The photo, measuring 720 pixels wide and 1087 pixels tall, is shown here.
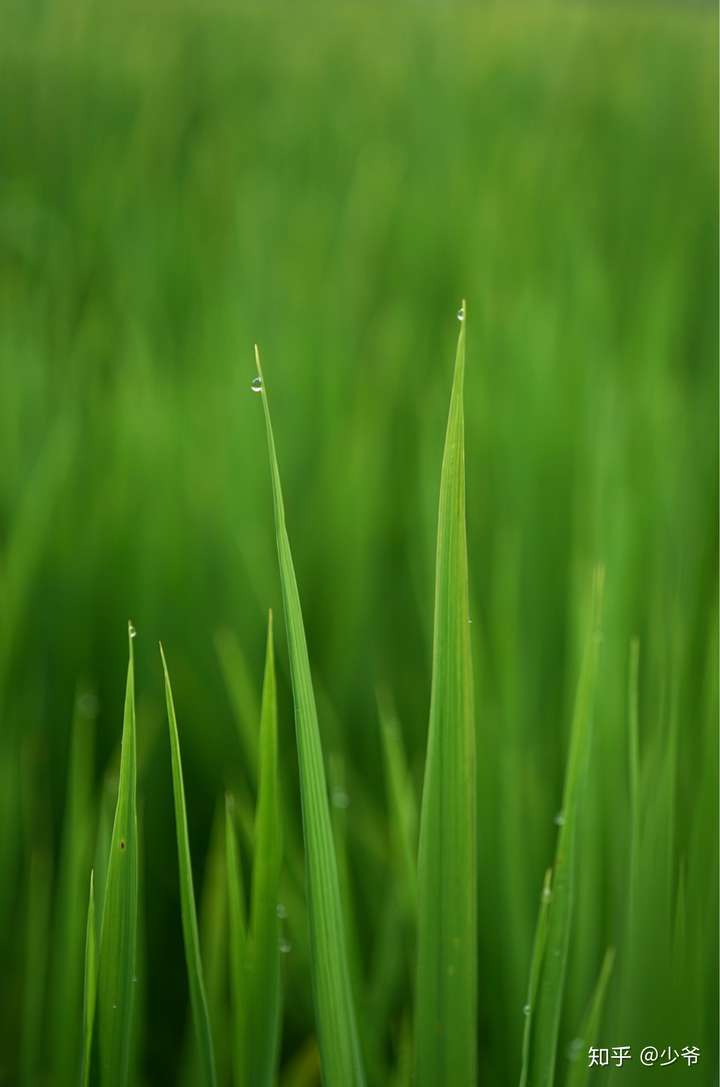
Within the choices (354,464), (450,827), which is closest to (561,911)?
(450,827)

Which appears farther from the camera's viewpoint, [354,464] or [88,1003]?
[354,464]

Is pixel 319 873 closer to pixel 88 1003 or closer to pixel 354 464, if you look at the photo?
pixel 88 1003

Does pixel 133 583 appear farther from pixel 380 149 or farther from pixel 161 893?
pixel 380 149

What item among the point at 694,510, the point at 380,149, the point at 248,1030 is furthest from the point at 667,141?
the point at 248,1030

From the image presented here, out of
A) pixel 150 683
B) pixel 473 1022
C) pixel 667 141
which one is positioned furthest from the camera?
pixel 667 141

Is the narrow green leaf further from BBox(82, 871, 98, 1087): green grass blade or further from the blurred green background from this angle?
BBox(82, 871, 98, 1087): green grass blade

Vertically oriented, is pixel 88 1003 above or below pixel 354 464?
below
